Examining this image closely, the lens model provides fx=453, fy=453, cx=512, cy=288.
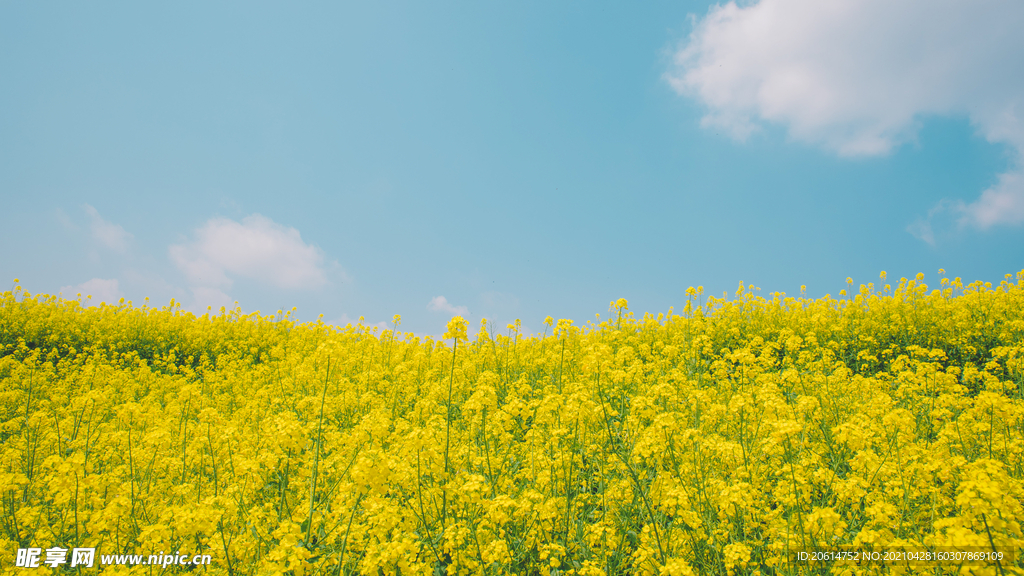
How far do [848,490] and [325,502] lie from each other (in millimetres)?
3929

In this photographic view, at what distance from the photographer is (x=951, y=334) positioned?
321 inches

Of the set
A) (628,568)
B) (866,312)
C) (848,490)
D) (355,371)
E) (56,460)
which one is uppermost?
(866,312)

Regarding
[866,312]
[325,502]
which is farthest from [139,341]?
[866,312]

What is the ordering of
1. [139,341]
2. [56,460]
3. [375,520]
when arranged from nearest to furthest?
[375,520], [56,460], [139,341]

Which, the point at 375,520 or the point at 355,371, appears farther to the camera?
the point at 355,371

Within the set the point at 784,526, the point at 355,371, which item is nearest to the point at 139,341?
the point at 355,371

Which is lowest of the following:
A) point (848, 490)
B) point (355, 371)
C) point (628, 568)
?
point (628, 568)

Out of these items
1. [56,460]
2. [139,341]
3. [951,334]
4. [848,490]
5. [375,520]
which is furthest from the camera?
[139,341]

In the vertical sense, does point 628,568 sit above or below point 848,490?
below

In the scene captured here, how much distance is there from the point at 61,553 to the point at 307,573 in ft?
6.77

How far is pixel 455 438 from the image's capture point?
4328mm

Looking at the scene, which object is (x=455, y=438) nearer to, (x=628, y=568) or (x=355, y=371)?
(x=628, y=568)

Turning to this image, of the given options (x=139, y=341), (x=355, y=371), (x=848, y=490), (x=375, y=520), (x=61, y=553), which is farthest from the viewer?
(x=139, y=341)

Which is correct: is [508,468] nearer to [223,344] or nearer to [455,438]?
[455,438]
